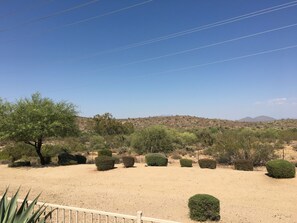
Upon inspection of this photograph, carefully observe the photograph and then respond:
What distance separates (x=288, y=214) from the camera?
572 inches

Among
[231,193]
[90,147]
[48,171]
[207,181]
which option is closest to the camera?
[231,193]

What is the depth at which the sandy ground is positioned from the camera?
48.6 ft

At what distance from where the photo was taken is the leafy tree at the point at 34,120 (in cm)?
2958

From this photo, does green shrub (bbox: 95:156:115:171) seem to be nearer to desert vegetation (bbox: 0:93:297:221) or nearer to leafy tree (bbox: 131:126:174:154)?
desert vegetation (bbox: 0:93:297:221)

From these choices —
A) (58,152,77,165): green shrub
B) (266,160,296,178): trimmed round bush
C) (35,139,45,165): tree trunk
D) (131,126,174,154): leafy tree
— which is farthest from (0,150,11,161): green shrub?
(266,160,296,178): trimmed round bush

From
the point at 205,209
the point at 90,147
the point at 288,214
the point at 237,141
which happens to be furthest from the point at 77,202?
the point at 90,147

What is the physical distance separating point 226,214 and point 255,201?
3.12 metres

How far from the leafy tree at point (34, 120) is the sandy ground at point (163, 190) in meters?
3.96

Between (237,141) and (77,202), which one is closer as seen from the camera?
(77,202)

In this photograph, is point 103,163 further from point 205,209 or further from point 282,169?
point 205,209

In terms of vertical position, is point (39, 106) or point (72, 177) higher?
point (39, 106)

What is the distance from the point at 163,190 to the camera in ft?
63.7

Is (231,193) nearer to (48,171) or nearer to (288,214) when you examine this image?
(288,214)

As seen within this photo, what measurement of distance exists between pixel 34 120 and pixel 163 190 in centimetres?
1582
